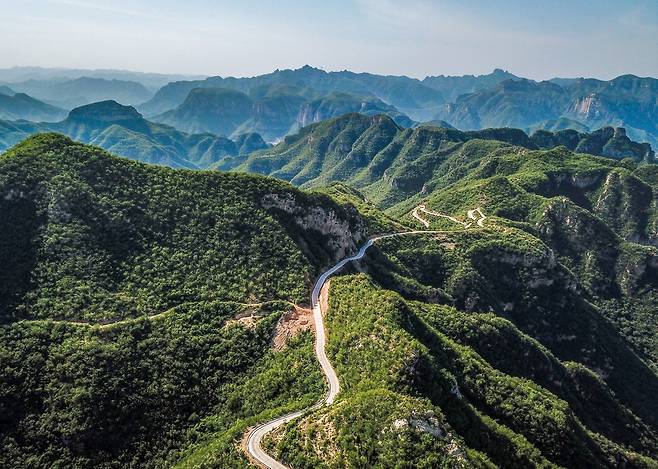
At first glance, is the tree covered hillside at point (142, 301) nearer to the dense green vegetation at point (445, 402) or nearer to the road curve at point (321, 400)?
the road curve at point (321, 400)

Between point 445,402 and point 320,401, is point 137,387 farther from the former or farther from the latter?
point 445,402

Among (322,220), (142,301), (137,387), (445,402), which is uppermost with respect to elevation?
(322,220)

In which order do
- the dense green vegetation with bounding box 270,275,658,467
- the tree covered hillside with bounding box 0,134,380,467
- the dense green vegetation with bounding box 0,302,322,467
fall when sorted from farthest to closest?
the tree covered hillside with bounding box 0,134,380,467 → the dense green vegetation with bounding box 0,302,322,467 → the dense green vegetation with bounding box 270,275,658,467

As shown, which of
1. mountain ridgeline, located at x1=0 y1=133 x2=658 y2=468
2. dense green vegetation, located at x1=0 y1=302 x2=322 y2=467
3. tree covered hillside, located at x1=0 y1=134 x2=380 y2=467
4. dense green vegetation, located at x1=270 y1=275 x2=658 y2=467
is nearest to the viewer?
dense green vegetation, located at x1=270 y1=275 x2=658 y2=467

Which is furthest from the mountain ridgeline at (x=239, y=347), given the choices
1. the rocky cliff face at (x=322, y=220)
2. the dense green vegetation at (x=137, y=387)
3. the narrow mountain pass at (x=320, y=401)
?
the narrow mountain pass at (x=320, y=401)

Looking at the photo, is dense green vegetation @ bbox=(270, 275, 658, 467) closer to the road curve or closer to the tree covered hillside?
the road curve

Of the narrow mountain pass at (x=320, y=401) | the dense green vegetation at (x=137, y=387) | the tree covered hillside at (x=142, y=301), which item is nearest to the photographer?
the narrow mountain pass at (x=320, y=401)

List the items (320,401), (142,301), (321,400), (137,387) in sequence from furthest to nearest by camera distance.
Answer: (142,301), (137,387), (321,400), (320,401)

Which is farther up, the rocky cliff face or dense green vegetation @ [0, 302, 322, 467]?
the rocky cliff face

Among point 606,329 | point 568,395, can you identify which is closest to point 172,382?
point 568,395

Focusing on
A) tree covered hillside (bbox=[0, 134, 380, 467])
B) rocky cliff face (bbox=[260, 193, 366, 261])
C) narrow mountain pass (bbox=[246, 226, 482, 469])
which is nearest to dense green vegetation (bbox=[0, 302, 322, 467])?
tree covered hillside (bbox=[0, 134, 380, 467])


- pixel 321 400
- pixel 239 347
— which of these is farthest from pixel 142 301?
pixel 321 400
